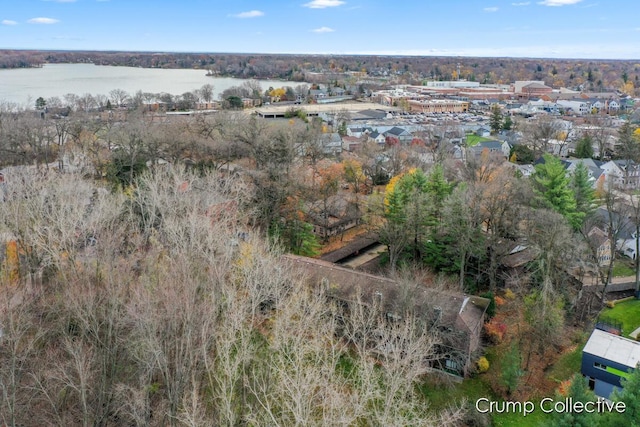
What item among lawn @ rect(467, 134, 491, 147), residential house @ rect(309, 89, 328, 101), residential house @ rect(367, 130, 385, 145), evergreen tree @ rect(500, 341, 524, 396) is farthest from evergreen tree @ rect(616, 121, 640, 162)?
residential house @ rect(309, 89, 328, 101)

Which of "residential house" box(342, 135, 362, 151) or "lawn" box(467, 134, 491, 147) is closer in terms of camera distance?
"residential house" box(342, 135, 362, 151)

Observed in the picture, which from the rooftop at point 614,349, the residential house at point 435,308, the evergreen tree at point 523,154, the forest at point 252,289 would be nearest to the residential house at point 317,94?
the evergreen tree at point 523,154

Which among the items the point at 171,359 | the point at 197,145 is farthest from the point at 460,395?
the point at 197,145

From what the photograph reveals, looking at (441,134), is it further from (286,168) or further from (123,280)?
(123,280)

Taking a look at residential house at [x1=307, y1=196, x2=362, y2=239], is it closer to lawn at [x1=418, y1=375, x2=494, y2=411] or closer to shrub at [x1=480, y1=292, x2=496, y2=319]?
shrub at [x1=480, y1=292, x2=496, y2=319]

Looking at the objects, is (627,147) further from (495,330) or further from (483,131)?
(495,330)

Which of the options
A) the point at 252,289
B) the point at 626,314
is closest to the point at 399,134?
the point at 626,314
